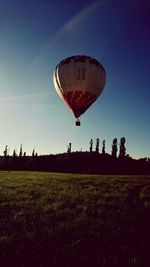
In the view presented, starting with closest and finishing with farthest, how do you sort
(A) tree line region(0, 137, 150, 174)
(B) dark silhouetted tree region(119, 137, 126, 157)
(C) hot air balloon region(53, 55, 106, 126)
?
(C) hot air balloon region(53, 55, 106, 126) → (A) tree line region(0, 137, 150, 174) → (B) dark silhouetted tree region(119, 137, 126, 157)

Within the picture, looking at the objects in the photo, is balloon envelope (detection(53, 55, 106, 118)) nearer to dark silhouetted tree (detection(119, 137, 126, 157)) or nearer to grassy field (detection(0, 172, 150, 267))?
grassy field (detection(0, 172, 150, 267))

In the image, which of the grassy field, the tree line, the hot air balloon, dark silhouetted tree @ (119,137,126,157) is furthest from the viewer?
dark silhouetted tree @ (119,137,126,157)

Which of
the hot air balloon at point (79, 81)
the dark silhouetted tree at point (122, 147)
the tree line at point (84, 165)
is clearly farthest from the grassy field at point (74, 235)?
the dark silhouetted tree at point (122, 147)

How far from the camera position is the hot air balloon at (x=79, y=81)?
26812 mm

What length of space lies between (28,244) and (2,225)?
3.09m

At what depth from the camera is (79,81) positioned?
26859mm

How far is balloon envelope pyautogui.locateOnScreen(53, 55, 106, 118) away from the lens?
1056 inches

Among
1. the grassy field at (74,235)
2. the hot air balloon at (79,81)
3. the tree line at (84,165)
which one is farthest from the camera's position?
the tree line at (84,165)

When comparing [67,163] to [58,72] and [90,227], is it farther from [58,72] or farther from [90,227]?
[90,227]

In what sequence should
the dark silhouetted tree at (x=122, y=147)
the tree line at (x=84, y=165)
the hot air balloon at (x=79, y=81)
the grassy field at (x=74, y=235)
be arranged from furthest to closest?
the dark silhouetted tree at (x=122, y=147), the tree line at (x=84, y=165), the hot air balloon at (x=79, y=81), the grassy field at (x=74, y=235)

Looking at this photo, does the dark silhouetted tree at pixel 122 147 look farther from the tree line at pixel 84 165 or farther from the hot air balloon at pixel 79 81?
the hot air balloon at pixel 79 81

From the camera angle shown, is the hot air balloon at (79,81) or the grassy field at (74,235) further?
the hot air balloon at (79,81)

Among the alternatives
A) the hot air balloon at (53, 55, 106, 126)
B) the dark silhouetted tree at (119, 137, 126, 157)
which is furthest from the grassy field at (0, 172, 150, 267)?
the dark silhouetted tree at (119, 137, 126, 157)

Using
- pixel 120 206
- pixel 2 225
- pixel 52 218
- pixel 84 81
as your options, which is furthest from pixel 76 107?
pixel 2 225
